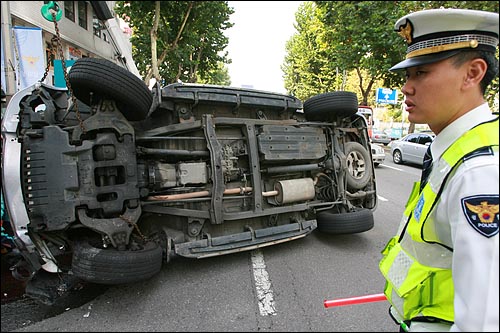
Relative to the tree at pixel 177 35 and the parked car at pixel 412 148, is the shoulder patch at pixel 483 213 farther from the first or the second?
the parked car at pixel 412 148

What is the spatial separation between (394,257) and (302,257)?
233 centimetres

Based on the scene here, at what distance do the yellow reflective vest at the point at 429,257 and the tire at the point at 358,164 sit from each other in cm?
303

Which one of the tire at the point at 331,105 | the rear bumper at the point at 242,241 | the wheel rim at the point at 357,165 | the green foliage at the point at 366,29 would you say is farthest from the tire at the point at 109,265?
the green foliage at the point at 366,29

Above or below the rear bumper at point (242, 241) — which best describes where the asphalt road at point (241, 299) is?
below

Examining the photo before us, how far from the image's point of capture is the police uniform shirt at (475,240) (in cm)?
70

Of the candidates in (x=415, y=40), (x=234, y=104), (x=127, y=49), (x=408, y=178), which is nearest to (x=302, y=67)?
(x=408, y=178)

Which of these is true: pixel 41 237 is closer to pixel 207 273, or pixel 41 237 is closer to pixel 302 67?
pixel 207 273

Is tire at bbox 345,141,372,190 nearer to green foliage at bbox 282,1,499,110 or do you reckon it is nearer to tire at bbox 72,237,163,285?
tire at bbox 72,237,163,285

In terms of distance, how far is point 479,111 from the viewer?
3.06 feet

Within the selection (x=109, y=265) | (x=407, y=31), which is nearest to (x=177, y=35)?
(x=109, y=265)

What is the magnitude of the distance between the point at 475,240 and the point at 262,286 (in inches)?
89.5

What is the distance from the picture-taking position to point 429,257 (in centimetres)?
98

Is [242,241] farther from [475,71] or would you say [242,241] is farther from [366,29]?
[366,29]

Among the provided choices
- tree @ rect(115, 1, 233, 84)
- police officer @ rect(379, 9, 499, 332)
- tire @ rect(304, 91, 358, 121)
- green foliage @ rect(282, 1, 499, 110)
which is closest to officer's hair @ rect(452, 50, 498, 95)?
police officer @ rect(379, 9, 499, 332)
